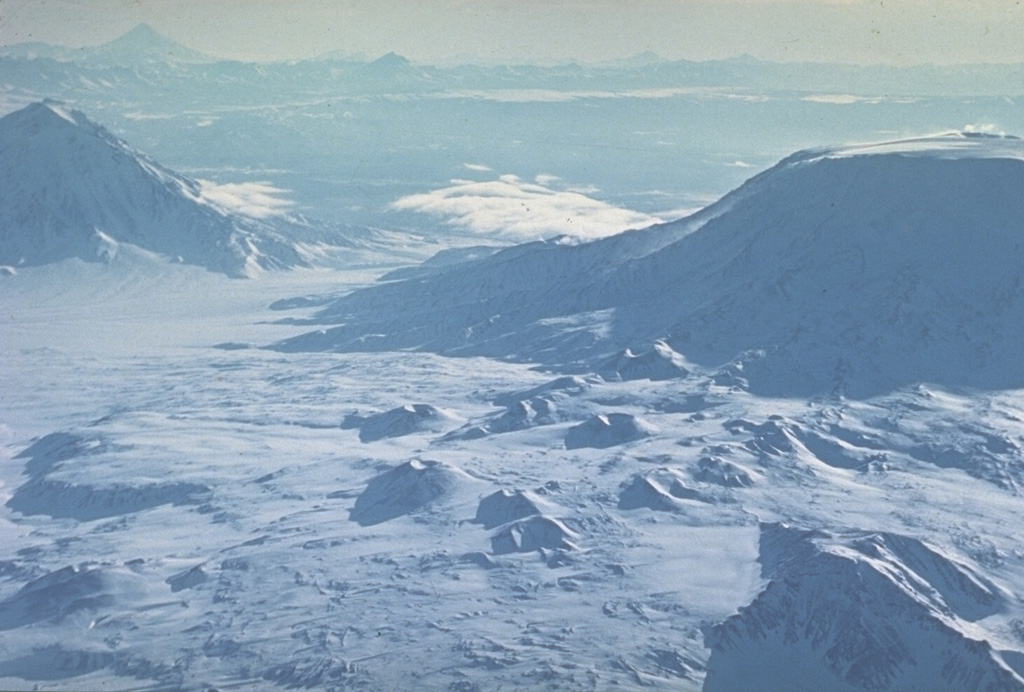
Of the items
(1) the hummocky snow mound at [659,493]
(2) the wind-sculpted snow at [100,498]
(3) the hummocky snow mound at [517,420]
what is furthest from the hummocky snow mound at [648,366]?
(2) the wind-sculpted snow at [100,498]

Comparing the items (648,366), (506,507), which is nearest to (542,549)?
(506,507)

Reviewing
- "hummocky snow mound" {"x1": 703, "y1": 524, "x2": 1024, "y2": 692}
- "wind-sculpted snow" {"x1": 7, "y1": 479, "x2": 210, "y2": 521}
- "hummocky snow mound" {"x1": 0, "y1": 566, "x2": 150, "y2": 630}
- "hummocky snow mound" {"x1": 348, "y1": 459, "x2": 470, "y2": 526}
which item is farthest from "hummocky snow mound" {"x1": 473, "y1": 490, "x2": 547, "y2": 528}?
"wind-sculpted snow" {"x1": 7, "y1": 479, "x2": 210, "y2": 521}

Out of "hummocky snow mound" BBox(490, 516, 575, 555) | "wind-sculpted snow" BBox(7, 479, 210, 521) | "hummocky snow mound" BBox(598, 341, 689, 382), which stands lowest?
"wind-sculpted snow" BBox(7, 479, 210, 521)

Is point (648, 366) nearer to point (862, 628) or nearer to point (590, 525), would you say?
point (590, 525)

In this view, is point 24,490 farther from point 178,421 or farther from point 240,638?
point 240,638

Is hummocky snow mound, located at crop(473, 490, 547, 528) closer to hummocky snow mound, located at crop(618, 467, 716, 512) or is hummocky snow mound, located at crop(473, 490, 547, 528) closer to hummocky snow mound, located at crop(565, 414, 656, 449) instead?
hummocky snow mound, located at crop(618, 467, 716, 512)
